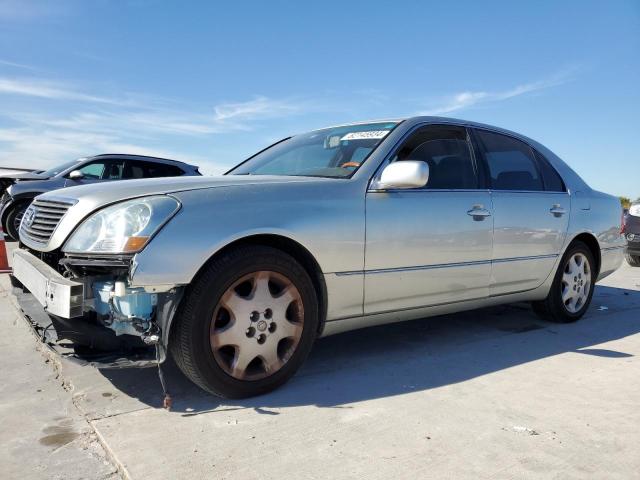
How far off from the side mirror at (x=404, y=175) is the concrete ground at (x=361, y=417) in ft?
3.66

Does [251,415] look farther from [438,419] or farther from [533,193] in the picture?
[533,193]

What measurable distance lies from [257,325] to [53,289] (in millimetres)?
974

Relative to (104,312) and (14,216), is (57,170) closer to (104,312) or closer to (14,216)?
(14,216)

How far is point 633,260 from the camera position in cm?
916

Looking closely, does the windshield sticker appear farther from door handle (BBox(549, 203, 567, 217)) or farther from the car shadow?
door handle (BBox(549, 203, 567, 217))

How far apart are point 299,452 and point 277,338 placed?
2.38ft

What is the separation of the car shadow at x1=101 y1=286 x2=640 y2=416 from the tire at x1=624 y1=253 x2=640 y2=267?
4267 mm

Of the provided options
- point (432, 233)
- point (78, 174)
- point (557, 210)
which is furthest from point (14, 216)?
point (557, 210)

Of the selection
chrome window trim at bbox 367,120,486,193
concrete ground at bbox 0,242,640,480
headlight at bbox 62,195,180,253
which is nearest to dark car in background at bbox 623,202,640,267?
concrete ground at bbox 0,242,640,480

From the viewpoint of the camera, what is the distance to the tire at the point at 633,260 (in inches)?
353

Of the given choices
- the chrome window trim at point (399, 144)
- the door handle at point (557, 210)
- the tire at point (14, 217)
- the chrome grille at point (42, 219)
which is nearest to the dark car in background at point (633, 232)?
the door handle at point (557, 210)

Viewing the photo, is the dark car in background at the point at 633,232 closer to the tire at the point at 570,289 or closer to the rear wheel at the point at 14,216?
the tire at the point at 570,289

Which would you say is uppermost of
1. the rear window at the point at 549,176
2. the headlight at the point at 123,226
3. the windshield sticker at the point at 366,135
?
the windshield sticker at the point at 366,135

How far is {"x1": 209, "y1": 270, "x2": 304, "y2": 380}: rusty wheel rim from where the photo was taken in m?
2.68
